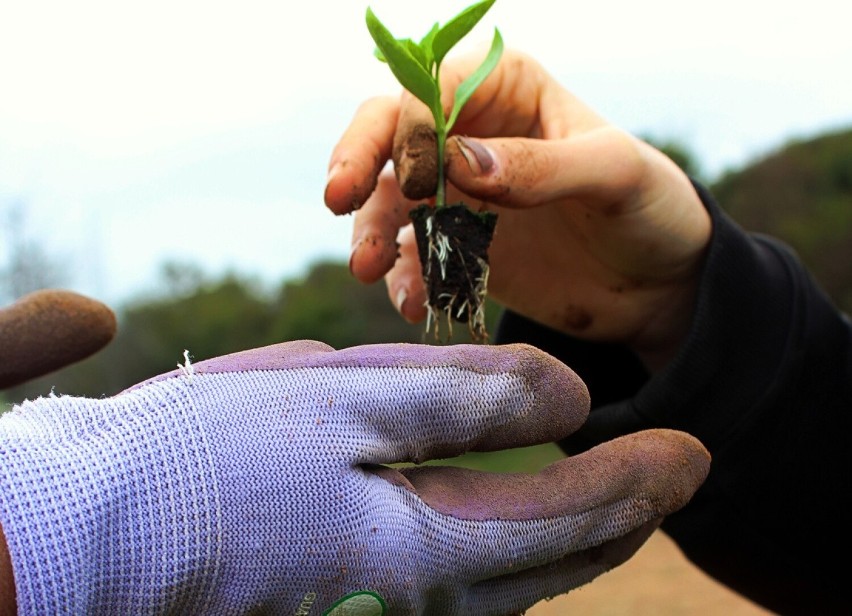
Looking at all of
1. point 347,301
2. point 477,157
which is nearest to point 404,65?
point 477,157

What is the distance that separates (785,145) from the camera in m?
16.2

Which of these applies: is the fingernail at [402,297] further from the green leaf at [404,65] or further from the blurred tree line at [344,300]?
the blurred tree line at [344,300]

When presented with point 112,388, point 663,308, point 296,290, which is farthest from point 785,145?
point 663,308

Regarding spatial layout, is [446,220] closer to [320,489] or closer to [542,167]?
[542,167]

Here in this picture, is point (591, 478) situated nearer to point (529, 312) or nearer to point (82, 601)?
point (82, 601)

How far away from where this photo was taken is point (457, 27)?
1581mm

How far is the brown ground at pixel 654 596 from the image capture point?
19.0ft

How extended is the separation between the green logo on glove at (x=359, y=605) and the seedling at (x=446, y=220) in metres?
0.75

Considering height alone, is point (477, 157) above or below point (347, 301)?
above

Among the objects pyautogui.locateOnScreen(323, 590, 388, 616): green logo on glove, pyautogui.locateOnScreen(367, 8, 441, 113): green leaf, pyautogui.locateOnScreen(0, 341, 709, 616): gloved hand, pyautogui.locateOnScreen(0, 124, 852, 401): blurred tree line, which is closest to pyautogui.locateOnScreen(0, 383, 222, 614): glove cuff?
pyautogui.locateOnScreen(0, 341, 709, 616): gloved hand

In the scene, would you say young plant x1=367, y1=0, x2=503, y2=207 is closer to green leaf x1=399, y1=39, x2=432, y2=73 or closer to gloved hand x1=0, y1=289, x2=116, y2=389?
green leaf x1=399, y1=39, x2=432, y2=73

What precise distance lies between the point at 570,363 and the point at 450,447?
106 centimetres

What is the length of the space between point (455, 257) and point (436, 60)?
443 millimetres

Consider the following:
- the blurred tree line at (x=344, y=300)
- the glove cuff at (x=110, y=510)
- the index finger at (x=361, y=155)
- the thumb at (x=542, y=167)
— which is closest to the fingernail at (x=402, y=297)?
the index finger at (x=361, y=155)
